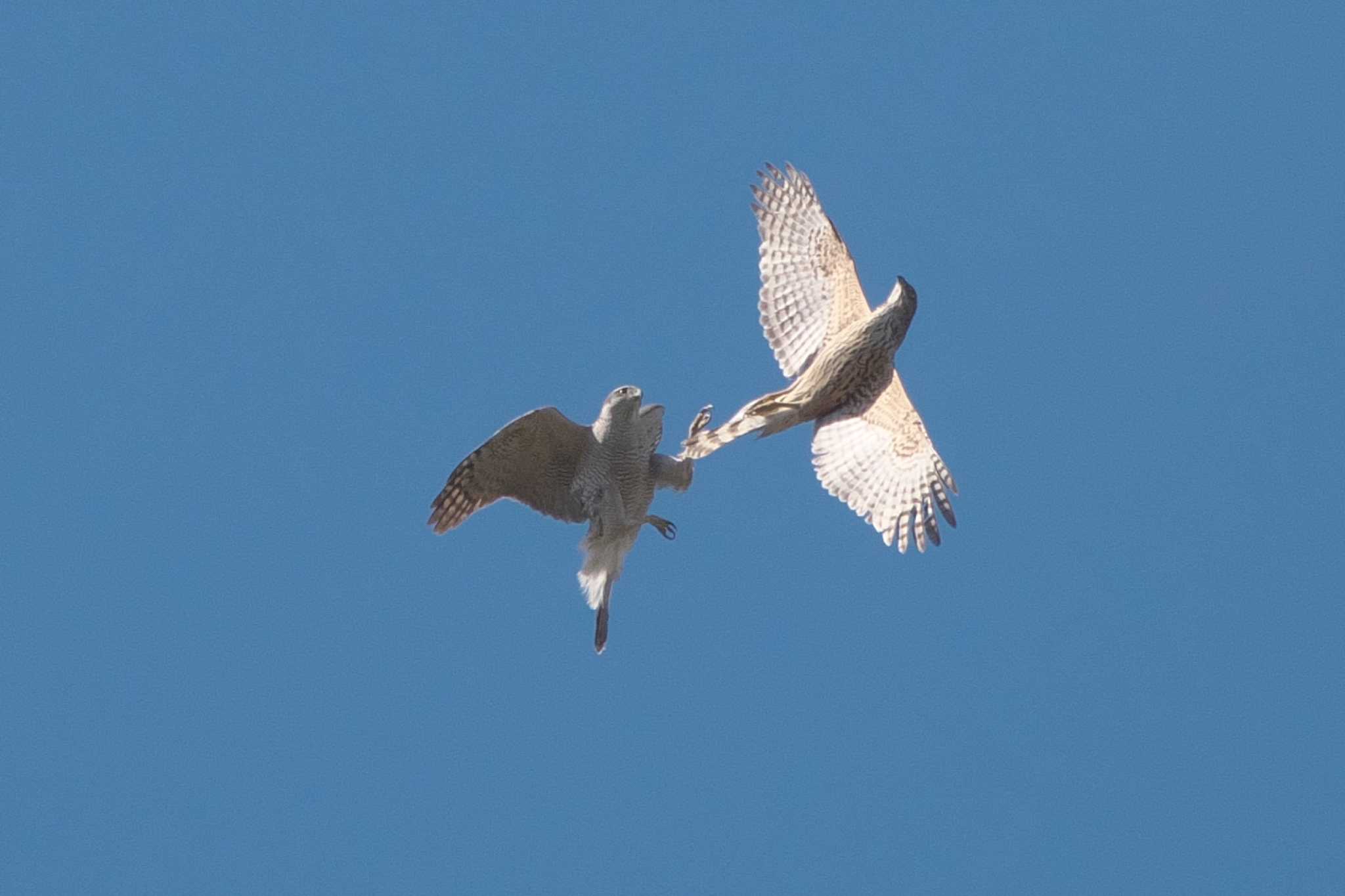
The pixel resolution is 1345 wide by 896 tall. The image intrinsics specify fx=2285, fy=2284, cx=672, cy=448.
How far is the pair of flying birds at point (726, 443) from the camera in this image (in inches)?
492

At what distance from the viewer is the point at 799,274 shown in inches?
564

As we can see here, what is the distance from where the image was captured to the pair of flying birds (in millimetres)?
12508

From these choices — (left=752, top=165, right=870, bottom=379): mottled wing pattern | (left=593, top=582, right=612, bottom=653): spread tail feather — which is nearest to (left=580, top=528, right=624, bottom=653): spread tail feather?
(left=593, top=582, right=612, bottom=653): spread tail feather

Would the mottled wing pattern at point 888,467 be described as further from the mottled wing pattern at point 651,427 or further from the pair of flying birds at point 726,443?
the mottled wing pattern at point 651,427

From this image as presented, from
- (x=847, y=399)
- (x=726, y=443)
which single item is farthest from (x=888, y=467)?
(x=726, y=443)

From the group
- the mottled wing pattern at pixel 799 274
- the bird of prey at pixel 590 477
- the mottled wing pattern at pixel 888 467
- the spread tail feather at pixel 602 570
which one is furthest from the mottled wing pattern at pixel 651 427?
the mottled wing pattern at pixel 799 274

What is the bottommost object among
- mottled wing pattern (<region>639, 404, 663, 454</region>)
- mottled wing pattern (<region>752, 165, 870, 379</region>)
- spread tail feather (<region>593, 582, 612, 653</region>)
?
spread tail feather (<region>593, 582, 612, 653</region>)

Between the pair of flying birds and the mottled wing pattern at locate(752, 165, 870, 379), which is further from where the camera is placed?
the mottled wing pattern at locate(752, 165, 870, 379)

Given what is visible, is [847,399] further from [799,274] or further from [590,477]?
[590,477]

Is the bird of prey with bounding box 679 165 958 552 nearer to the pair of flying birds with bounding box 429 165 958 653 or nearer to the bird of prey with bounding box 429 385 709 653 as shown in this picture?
the pair of flying birds with bounding box 429 165 958 653

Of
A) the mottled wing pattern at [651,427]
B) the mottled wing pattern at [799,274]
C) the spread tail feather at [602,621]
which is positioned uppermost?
the mottled wing pattern at [799,274]

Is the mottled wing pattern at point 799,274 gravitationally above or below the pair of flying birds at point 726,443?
above

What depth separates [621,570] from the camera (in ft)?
42.7

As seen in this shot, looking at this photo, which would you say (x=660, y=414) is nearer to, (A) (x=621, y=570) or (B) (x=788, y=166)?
(A) (x=621, y=570)
